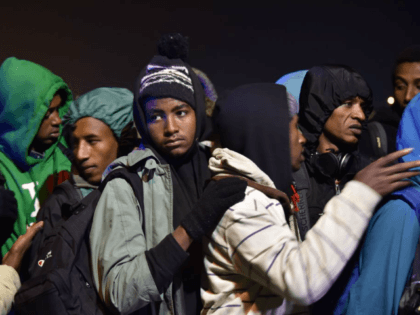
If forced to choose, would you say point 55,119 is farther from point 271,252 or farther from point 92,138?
point 271,252

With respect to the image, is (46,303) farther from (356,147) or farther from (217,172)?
(356,147)

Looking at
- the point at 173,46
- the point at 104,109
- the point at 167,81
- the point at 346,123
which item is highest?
the point at 173,46

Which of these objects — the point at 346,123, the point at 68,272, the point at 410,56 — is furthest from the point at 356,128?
the point at 68,272

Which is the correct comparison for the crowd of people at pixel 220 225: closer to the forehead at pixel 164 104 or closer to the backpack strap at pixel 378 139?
the forehead at pixel 164 104

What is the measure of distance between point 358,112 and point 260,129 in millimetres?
1167

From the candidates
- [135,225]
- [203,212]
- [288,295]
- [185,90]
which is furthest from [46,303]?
[185,90]

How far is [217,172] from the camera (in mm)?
1356

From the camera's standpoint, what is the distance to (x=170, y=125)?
159 centimetres

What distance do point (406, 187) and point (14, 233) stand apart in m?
1.64

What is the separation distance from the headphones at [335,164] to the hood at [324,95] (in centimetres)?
18

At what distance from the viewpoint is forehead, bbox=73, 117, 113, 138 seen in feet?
6.89

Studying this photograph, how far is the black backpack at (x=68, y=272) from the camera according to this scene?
1.31m

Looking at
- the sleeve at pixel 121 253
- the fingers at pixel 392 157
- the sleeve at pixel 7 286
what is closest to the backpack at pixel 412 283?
the fingers at pixel 392 157

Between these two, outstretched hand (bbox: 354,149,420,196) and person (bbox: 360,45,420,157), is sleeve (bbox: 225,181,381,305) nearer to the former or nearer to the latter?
outstretched hand (bbox: 354,149,420,196)
